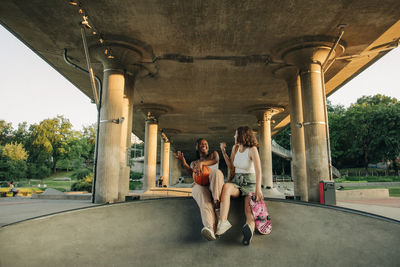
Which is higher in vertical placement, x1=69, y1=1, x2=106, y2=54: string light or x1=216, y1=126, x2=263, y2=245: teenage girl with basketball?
x1=69, y1=1, x2=106, y2=54: string light

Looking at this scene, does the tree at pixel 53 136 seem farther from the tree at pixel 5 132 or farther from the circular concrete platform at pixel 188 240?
the circular concrete platform at pixel 188 240

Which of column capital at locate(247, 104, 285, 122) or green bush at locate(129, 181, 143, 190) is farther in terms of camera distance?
green bush at locate(129, 181, 143, 190)

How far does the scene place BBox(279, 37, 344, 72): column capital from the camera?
12859 mm

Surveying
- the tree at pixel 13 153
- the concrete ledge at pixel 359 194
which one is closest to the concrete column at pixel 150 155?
the concrete ledge at pixel 359 194

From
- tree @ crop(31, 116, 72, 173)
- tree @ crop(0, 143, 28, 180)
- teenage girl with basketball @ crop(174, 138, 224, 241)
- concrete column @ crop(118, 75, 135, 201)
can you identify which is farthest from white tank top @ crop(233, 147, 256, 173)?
tree @ crop(31, 116, 72, 173)

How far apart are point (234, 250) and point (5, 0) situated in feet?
39.1

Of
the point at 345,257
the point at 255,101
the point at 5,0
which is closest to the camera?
the point at 345,257

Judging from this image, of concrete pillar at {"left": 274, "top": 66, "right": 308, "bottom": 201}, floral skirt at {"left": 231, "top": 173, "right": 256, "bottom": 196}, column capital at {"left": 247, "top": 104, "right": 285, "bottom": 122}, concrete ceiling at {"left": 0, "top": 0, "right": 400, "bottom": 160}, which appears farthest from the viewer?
column capital at {"left": 247, "top": 104, "right": 285, "bottom": 122}

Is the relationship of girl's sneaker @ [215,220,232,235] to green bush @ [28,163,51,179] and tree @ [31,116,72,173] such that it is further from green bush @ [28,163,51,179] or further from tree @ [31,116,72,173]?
tree @ [31,116,72,173]

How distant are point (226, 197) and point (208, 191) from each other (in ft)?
1.17

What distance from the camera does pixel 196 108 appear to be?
960 inches

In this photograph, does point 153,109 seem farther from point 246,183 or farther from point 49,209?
point 246,183

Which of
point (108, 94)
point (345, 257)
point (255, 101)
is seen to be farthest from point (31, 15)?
point (255, 101)

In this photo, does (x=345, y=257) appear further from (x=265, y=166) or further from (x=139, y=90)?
(x=265, y=166)
